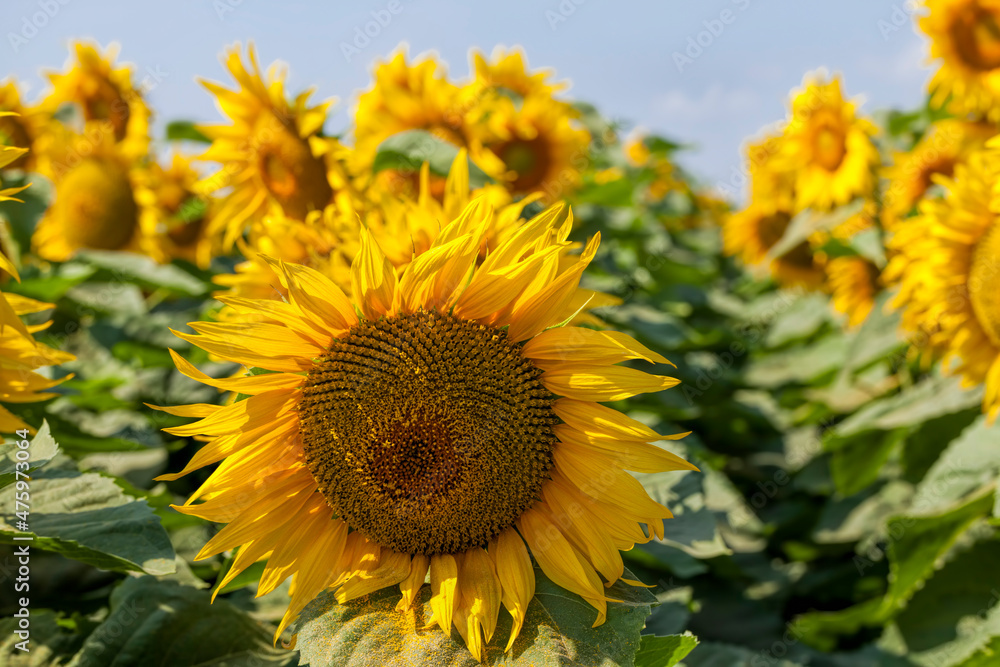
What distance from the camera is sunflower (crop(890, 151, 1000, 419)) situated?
262 cm

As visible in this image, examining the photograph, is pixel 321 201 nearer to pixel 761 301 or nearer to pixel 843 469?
pixel 843 469

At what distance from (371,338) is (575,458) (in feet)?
1.60

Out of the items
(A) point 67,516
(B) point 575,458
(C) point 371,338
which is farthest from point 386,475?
(A) point 67,516

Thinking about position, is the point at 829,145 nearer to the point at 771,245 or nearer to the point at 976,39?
the point at 976,39

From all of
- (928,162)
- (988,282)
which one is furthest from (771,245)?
(988,282)

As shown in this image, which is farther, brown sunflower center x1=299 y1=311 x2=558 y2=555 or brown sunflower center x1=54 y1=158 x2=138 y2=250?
brown sunflower center x1=54 y1=158 x2=138 y2=250

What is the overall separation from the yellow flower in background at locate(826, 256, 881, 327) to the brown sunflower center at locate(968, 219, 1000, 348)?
5.80 ft

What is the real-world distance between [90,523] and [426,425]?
815mm

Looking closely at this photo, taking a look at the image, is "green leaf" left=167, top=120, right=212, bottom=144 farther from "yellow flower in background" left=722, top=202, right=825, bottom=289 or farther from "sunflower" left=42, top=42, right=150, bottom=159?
"yellow flower in background" left=722, top=202, right=825, bottom=289

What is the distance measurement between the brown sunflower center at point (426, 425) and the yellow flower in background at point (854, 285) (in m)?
3.66

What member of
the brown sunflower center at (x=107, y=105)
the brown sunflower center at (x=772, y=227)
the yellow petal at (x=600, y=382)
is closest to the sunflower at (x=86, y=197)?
the brown sunflower center at (x=107, y=105)

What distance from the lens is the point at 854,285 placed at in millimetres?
4586

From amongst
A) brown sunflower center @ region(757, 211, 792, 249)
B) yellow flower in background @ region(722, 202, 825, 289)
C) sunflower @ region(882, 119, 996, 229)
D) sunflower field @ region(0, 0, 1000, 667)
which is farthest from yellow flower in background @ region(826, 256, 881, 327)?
brown sunflower center @ region(757, 211, 792, 249)

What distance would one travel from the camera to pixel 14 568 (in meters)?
2.07
